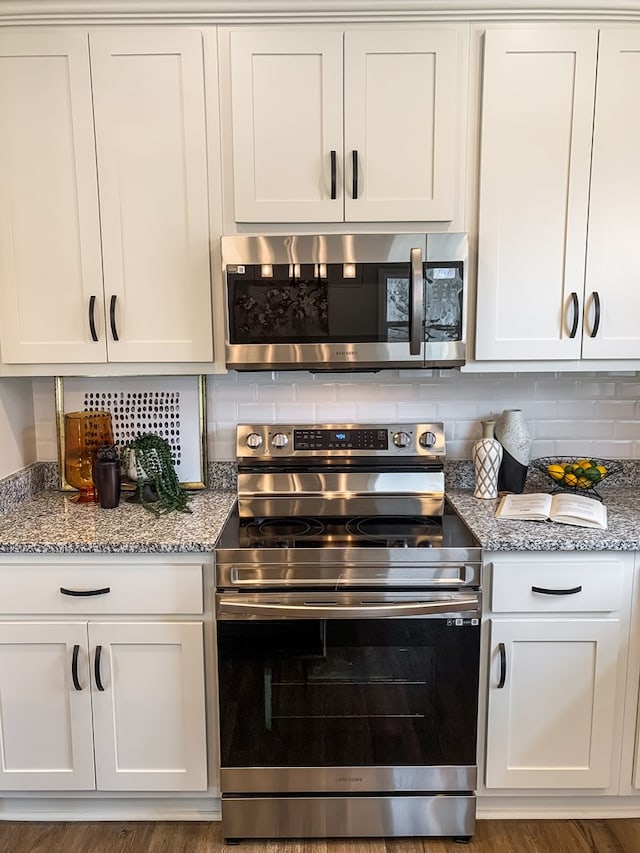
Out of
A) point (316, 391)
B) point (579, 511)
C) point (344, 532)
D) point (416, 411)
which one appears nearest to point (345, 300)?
point (316, 391)

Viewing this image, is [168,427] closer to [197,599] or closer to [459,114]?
[197,599]

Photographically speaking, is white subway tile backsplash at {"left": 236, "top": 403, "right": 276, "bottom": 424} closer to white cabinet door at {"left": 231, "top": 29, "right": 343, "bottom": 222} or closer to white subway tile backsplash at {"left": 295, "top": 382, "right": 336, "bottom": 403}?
white subway tile backsplash at {"left": 295, "top": 382, "right": 336, "bottom": 403}

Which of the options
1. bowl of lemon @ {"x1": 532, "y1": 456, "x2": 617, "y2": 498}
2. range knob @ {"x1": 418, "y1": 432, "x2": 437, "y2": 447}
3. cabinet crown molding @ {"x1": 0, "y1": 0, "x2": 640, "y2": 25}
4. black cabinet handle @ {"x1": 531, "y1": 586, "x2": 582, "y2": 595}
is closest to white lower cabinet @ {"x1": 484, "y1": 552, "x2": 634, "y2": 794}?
black cabinet handle @ {"x1": 531, "y1": 586, "x2": 582, "y2": 595}

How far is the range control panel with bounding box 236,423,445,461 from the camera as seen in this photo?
2365mm

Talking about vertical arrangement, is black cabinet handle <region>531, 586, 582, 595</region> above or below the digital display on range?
below

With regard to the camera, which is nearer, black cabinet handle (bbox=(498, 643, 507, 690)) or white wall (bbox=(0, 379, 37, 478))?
black cabinet handle (bbox=(498, 643, 507, 690))

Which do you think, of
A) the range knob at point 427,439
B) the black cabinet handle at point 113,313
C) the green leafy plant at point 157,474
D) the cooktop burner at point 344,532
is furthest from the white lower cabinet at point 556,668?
the black cabinet handle at point 113,313

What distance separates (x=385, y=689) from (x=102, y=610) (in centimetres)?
87

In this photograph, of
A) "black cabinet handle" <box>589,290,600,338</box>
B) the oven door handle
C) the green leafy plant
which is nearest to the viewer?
the oven door handle

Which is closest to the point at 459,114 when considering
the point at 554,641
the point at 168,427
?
the point at 168,427

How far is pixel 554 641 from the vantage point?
76.9 inches

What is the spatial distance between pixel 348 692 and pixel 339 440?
854 mm

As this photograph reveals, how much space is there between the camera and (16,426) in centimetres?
238

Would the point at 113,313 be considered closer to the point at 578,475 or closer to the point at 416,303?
the point at 416,303
